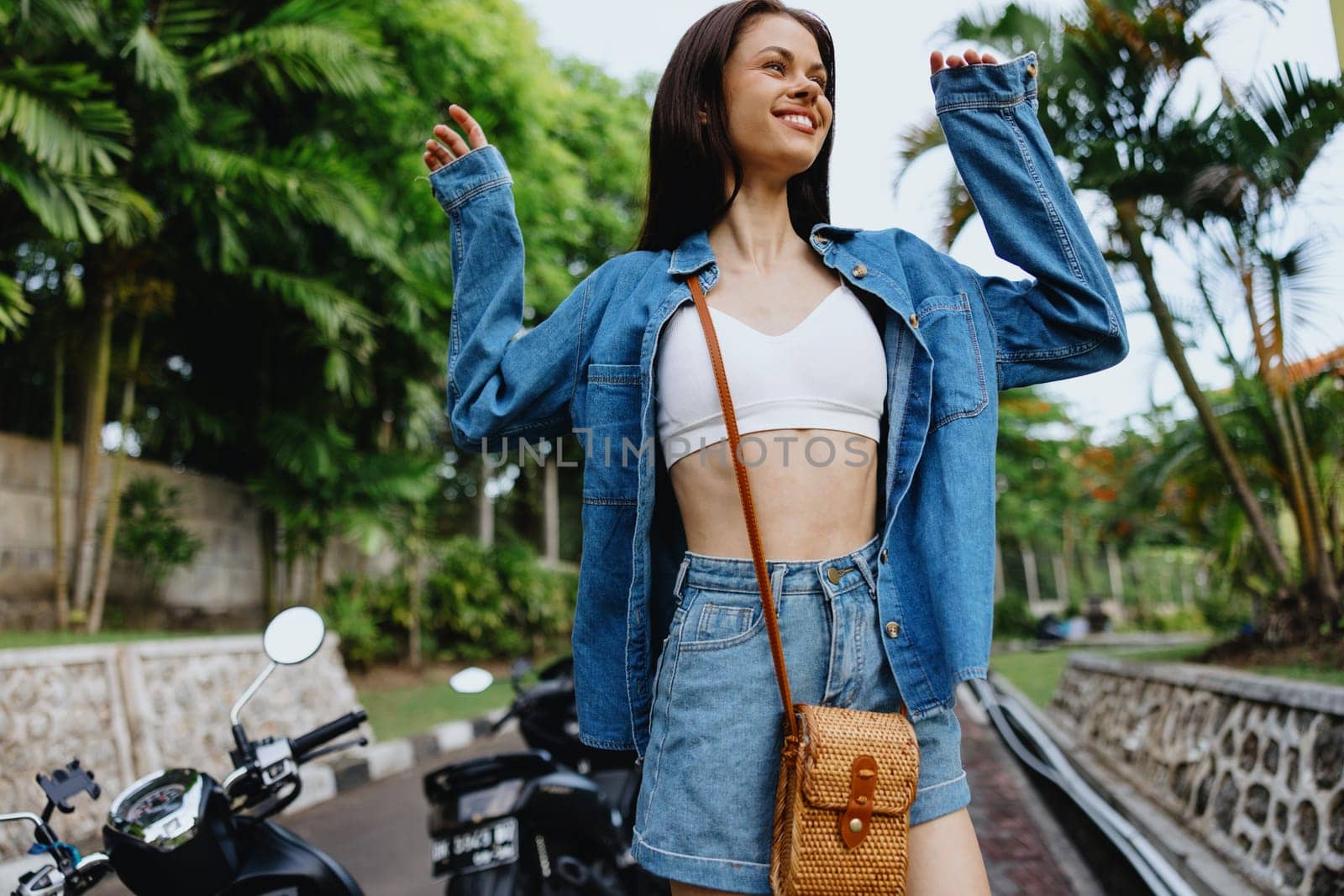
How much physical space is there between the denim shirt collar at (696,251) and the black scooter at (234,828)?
1.13 m

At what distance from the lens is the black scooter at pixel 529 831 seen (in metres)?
2.81

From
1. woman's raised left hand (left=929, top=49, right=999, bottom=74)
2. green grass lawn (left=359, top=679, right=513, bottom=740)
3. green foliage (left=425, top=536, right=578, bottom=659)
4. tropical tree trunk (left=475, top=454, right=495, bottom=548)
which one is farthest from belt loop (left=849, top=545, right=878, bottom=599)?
tropical tree trunk (left=475, top=454, right=495, bottom=548)

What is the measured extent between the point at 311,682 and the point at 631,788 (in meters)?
5.01

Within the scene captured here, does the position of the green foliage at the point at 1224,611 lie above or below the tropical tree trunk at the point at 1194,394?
below

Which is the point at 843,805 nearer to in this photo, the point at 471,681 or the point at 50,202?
the point at 471,681

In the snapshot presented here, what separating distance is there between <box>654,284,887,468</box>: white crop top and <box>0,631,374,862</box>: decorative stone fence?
420cm

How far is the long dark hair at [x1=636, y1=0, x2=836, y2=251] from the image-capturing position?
1741 millimetres

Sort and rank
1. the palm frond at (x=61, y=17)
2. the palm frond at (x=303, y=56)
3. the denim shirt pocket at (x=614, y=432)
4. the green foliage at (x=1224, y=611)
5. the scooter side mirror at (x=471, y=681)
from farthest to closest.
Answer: the green foliage at (x=1224, y=611), the palm frond at (x=303, y=56), the palm frond at (x=61, y=17), the scooter side mirror at (x=471, y=681), the denim shirt pocket at (x=614, y=432)

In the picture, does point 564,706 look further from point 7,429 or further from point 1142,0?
point 7,429

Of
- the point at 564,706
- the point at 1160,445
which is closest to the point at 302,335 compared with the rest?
the point at 564,706

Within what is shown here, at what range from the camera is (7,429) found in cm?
780

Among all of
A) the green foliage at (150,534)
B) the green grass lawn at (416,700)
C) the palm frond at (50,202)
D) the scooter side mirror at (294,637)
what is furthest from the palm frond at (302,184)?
the scooter side mirror at (294,637)

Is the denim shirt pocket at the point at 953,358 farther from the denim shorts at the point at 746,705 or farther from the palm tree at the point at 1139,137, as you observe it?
the palm tree at the point at 1139,137

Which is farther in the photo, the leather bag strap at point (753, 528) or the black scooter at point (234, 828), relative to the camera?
the black scooter at point (234, 828)
